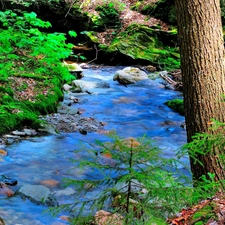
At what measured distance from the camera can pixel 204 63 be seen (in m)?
3.10

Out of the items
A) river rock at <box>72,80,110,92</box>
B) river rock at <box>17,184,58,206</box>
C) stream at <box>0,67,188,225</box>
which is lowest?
stream at <box>0,67,188,225</box>

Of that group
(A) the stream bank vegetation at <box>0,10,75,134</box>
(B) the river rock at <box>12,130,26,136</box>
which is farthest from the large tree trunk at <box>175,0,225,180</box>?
(A) the stream bank vegetation at <box>0,10,75,134</box>

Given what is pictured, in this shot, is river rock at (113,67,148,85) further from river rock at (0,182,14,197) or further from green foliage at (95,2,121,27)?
river rock at (0,182,14,197)

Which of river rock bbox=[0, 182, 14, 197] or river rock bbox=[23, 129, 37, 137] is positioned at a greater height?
river rock bbox=[23, 129, 37, 137]

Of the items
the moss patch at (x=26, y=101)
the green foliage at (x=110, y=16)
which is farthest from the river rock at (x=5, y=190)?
the green foliage at (x=110, y=16)

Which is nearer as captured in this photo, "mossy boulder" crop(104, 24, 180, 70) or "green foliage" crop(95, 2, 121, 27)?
"mossy boulder" crop(104, 24, 180, 70)

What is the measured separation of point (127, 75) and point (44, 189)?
27.7ft

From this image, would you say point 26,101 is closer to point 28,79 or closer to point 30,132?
point 30,132

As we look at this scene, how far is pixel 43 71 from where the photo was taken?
30.2 feet

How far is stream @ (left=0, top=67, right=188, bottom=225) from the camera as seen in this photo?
407cm

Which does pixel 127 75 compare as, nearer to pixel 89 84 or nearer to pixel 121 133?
pixel 89 84

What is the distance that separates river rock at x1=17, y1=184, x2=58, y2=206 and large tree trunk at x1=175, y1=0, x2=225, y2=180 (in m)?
1.94

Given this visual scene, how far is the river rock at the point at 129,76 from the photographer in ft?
39.6

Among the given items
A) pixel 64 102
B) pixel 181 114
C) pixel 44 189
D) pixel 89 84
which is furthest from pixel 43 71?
pixel 44 189
